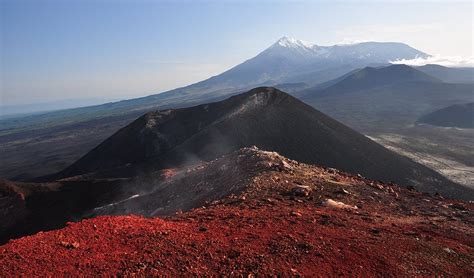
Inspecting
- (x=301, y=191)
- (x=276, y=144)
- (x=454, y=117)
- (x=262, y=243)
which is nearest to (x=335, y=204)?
(x=301, y=191)

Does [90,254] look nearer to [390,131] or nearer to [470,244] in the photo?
[470,244]

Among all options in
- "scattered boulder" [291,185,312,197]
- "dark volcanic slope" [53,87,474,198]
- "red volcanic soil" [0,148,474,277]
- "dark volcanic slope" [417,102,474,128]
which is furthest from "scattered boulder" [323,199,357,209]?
"dark volcanic slope" [417,102,474,128]

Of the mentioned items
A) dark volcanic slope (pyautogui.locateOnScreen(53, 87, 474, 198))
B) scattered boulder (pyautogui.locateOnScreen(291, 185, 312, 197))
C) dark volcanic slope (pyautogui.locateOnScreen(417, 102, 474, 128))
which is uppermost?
scattered boulder (pyautogui.locateOnScreen(291, 185, 312, 197))

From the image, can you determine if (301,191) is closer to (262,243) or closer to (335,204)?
(335,204)

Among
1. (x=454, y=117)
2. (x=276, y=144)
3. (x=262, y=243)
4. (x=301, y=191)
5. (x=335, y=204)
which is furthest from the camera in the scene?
(x=454, y=117)

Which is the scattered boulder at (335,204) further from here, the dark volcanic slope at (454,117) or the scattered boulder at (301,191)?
the dark volcanic slope at (454,117)

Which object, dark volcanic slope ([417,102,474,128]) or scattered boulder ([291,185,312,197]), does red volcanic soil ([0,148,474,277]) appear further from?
dark volcanic slope ([417,102,474,128])

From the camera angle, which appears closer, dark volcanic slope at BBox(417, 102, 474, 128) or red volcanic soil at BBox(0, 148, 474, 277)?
red volcanic soil at BBox(0, 148, 474, 277)
